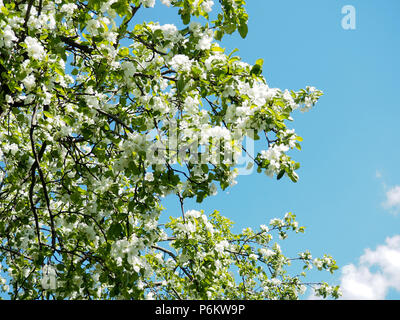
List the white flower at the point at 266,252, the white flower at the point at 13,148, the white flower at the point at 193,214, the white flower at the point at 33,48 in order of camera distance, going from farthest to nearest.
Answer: the white flower at the point at 266,252 < the white flower at the point at 13,148 < the white flower at the point at 193,214 < the white flower at the point at 33,48

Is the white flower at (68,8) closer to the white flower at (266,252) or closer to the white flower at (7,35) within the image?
the white flower at (7,35)

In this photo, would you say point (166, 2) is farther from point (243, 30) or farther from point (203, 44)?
point (243, 30)

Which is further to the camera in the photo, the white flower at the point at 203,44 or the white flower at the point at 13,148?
the white flower at the point at 13,148

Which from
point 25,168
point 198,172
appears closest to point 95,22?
point 198,172

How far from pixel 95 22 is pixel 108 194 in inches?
78.0

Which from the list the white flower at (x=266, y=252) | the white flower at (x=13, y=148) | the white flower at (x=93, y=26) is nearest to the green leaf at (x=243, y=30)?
the white flower at (x=93, y=26)

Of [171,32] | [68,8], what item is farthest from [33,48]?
[171,32]

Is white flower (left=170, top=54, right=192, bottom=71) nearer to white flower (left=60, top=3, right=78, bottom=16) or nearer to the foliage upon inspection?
the foliage

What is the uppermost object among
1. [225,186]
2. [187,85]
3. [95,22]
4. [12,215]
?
[95,22]

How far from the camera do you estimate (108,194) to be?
14.3 feet

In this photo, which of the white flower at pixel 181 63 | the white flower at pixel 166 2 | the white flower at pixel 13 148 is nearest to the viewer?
the white flower at pixel 181 63
